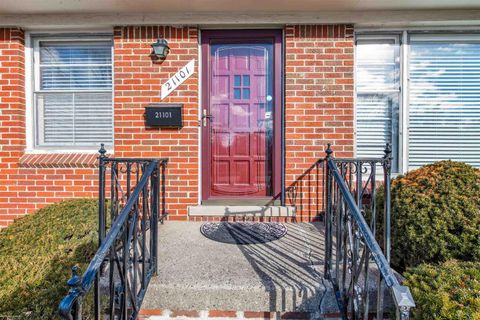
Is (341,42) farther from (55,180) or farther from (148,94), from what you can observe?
(55,180)

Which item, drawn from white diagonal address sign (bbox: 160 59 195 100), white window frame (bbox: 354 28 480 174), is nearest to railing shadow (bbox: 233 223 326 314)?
white window frame (bbox: 354 28 480 174)

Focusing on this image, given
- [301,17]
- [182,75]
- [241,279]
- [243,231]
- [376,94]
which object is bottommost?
[241,279]

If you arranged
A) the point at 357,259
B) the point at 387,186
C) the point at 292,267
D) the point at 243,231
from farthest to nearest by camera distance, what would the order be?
1. the point at 243,231
2. the point at 292,267
3. the point at 387,186
4. the point at 357,259

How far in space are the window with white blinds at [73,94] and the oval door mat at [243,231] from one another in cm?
181

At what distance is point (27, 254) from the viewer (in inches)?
105

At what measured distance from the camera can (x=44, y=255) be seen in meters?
2.66

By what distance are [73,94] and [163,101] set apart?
4.23 feet

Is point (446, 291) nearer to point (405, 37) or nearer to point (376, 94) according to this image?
point (376, 94)

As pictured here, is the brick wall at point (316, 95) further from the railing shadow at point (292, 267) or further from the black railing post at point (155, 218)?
the black railing post at point (155, 218)

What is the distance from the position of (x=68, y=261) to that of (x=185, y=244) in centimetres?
101

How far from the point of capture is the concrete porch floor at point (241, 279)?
2109mm

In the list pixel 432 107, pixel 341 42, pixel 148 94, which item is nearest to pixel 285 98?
pixel 341 42

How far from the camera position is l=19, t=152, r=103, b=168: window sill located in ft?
12.3

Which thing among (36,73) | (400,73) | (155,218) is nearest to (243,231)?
(155,218)
